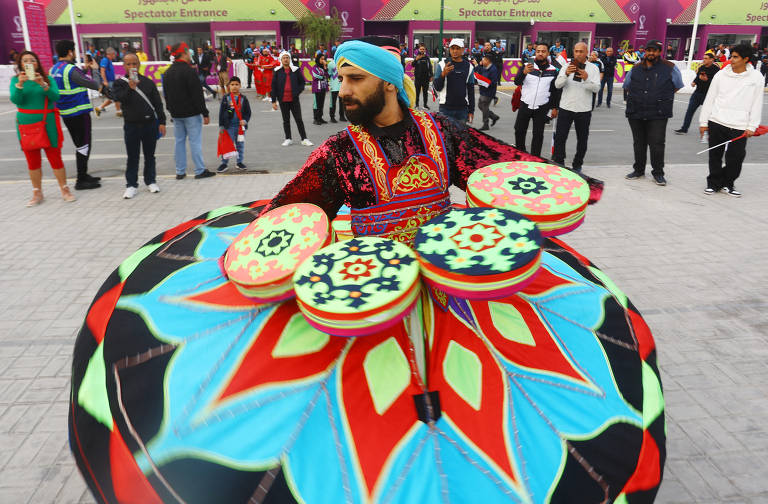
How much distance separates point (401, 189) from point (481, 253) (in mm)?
673

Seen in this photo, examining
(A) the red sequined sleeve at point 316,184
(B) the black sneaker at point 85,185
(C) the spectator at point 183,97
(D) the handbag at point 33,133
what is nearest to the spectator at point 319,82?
(C) the spectator at point 183,97

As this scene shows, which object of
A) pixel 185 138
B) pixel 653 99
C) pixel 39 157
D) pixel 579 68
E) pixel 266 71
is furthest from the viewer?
pixel 266 71

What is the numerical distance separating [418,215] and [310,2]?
31.6 m

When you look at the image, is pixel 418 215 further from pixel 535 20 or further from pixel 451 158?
pixel 535 20

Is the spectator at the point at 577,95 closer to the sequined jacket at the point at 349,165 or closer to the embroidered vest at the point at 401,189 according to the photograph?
the sequined jacket at the point at 349,165

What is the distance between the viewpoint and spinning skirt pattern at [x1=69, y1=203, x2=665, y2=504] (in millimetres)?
1554

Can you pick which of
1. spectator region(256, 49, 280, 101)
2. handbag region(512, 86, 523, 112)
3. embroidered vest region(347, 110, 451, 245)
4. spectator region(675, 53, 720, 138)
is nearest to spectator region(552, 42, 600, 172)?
handbag region(512, 86, 523, 112)

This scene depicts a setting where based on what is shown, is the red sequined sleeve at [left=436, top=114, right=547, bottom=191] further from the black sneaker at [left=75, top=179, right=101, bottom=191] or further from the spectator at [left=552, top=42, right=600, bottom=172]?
the black sneaker at [left=75, top=179, right=101, bottom=191]

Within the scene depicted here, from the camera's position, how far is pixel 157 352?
186cm

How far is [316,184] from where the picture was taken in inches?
84.4

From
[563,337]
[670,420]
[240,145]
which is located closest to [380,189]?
[563,337]

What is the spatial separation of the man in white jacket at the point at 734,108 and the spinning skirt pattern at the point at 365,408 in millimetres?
6566

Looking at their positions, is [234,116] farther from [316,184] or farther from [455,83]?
[316,184]

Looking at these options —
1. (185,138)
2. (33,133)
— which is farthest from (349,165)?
(185,138)
